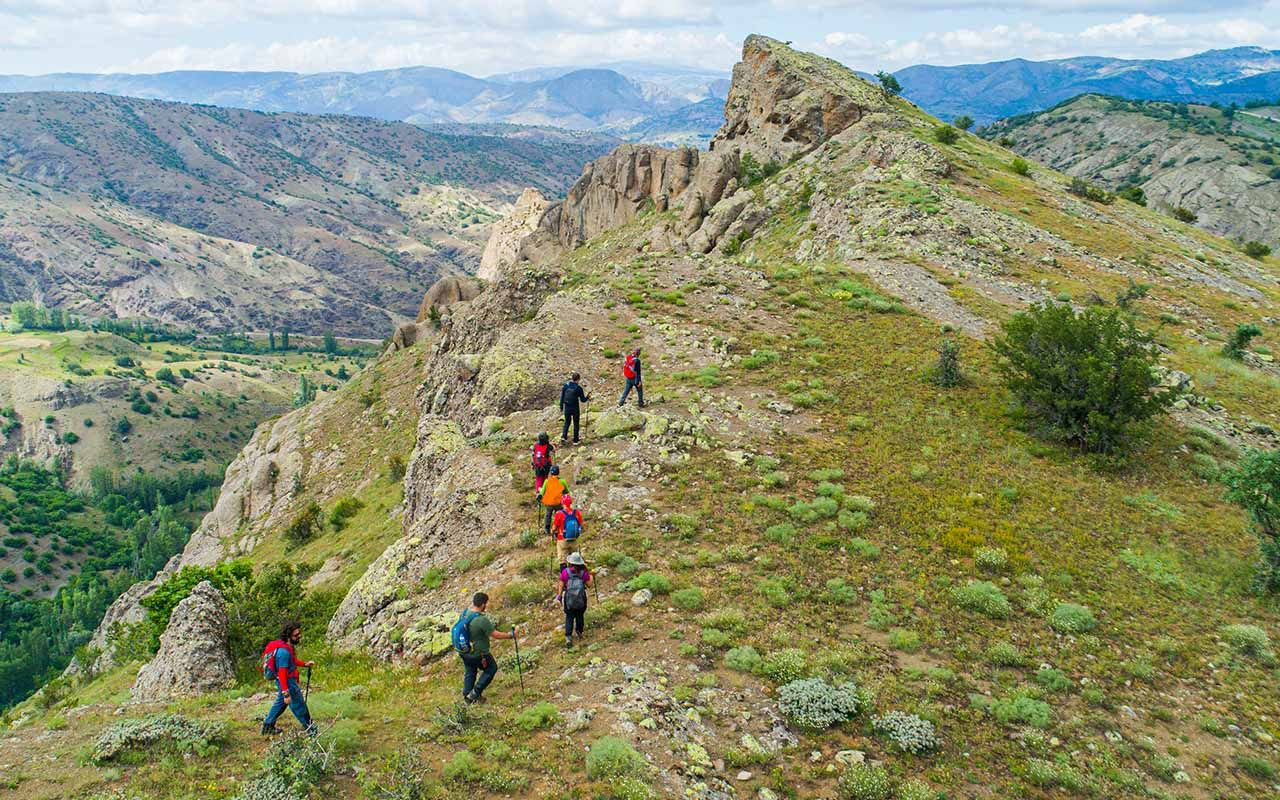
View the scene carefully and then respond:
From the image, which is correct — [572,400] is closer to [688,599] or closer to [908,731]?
[688,599]

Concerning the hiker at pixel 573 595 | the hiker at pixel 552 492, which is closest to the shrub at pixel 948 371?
the hiker at pixel 552 492

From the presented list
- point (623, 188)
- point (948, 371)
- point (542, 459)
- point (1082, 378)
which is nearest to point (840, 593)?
point (542, 459)

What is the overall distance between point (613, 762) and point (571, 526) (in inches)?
231

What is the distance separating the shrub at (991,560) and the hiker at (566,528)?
8983mm

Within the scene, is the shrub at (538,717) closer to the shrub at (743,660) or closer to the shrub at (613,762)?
the shrub at (613,762)

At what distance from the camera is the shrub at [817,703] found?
10.4 meters

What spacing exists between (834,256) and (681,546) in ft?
91.1

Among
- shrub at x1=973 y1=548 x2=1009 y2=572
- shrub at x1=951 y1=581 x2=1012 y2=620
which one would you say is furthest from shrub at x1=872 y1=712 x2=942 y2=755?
shrub at x1=973 y1=548 x2=1009 y2=572

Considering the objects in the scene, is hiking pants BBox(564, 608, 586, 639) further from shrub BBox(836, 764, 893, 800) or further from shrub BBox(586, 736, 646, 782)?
shrub BBox(836, 764, 893, 800)

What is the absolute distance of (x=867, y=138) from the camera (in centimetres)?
4903

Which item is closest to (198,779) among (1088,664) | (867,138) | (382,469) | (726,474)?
(726,474)

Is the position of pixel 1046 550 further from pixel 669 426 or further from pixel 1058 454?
pixel 669 426

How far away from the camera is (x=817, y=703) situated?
1059 cm

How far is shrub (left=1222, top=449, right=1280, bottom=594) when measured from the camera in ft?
44.8
